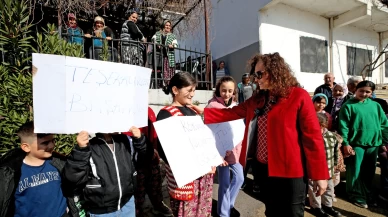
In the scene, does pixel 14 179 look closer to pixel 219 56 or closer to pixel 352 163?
pixel 352 163

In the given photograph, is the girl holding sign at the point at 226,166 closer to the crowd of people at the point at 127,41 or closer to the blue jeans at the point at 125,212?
the blue jeans at the point at 125,212

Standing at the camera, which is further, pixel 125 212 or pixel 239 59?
pixel 239 59

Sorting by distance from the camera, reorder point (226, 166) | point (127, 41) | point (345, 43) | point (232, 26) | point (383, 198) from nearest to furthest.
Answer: point (226, 166), point (383, 198), point (127, 41), point (232, 26), point (345, 43)

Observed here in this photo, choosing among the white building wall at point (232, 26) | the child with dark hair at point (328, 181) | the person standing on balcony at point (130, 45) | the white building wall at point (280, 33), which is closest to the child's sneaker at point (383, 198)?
the child with dark hair at point (328, 181)

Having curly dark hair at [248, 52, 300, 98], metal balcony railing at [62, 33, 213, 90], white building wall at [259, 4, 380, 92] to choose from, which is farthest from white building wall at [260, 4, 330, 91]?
curly dark hair at [248, 52, 300, 98]

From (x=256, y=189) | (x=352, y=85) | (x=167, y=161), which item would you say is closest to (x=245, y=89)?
(x=352, y=85)

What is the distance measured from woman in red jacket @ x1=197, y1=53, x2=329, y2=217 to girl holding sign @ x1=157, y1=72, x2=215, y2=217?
55cm

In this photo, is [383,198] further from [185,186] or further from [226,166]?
[185,186]

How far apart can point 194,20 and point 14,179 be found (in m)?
7.50

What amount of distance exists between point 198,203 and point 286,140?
0.97 meters

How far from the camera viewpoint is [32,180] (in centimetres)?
152

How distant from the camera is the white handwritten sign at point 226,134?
2.24m

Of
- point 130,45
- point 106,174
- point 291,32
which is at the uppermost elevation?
point 291,32

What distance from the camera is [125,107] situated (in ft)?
5.08
